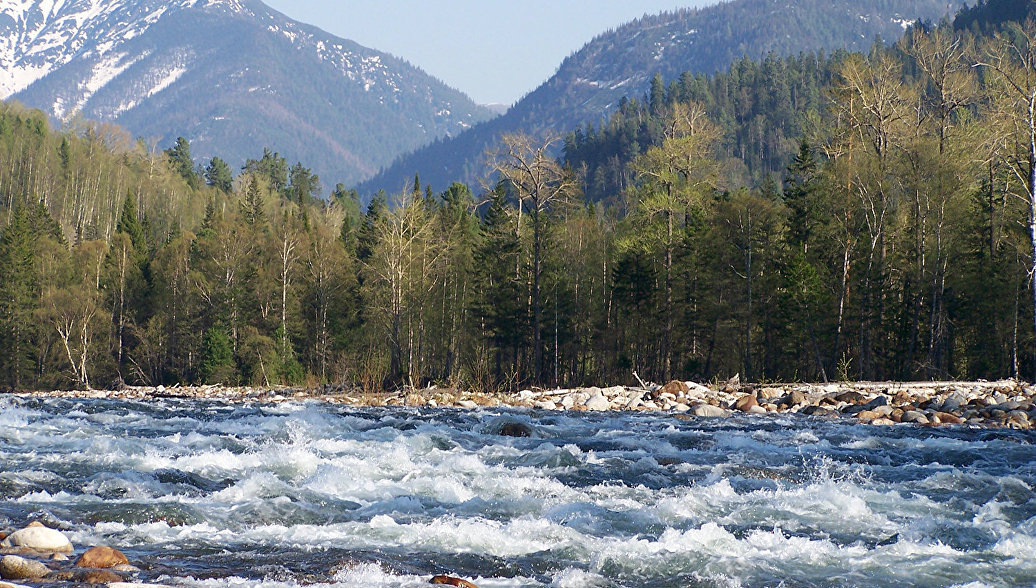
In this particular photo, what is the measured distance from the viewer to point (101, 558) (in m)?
8.05

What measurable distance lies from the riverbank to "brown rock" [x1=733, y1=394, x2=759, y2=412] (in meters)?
0.03

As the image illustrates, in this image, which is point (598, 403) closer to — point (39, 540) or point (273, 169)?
point (39, 540)

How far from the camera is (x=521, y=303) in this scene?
47.1 meters

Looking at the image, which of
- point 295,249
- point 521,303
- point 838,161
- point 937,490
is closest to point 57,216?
point 295,249

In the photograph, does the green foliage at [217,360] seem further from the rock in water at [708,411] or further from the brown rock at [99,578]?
the brown rock at [99,578]

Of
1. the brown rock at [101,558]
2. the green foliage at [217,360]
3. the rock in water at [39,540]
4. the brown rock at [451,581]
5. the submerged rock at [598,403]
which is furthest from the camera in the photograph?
the green foliage at [217,360]

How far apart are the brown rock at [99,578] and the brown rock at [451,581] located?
2.50 m

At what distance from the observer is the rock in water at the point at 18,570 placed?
295 inches

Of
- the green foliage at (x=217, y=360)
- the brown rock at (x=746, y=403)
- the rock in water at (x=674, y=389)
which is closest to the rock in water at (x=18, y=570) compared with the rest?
the brown rock at (x=746, y=403)

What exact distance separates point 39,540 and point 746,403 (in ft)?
59.9

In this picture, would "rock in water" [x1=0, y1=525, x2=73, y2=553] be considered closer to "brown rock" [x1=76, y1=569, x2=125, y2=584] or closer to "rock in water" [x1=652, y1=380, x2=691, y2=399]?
"brown rock" [x1=76, y1=569, x2=125, y2=584]

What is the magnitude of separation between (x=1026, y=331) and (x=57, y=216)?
3395 inches

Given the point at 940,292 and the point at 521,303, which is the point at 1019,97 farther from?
the point at 521,303

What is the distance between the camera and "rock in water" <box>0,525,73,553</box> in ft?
27.7
